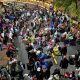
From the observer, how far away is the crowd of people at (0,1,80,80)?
24359mm

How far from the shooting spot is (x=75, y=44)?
31.2 metres

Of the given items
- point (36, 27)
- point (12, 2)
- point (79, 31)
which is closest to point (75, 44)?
point (79, 31)

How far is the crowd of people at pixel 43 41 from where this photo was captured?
24.4 m

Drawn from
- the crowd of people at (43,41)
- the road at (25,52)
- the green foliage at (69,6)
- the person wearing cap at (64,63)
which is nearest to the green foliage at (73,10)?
the green foliage at (69,6)

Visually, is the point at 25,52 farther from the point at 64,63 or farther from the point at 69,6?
the point at 69,6

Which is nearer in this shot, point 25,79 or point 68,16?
point 25,79

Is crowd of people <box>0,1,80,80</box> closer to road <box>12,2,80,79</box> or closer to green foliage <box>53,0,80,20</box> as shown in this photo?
road <box>12,2,80,79</box>

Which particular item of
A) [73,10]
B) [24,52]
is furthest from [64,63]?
[73,10]

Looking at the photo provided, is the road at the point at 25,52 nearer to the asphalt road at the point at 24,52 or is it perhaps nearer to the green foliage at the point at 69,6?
the asphalt road at the point at 24,52

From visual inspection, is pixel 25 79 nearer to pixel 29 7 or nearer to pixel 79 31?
pixel 79 31

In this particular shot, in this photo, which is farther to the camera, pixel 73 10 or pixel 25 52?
pixel 73 10

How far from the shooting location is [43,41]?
103 feet

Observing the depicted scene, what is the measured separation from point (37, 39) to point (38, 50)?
410 centimetres

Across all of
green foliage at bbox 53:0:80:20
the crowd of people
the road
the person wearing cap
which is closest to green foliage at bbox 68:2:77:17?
green foliage at bbox 53:0:80:20
